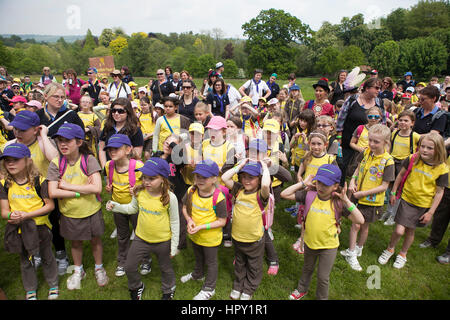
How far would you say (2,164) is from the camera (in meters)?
3.21

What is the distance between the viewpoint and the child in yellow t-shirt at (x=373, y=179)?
391 centimetres

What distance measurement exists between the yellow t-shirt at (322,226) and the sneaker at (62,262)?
3656 mm

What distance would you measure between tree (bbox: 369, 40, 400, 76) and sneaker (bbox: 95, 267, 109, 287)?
166ft

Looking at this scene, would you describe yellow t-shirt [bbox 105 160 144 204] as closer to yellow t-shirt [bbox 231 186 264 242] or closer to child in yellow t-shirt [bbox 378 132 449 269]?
yellow t-shirt [bbox 231 186 264 242]

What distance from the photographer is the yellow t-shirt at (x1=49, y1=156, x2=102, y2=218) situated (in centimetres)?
338

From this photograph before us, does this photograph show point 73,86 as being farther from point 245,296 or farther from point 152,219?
point 245,296

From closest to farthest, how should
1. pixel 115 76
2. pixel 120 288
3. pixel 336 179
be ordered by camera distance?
pixel 336 179, pixel 120 288, pixel 115 76

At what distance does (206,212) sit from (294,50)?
175 feet

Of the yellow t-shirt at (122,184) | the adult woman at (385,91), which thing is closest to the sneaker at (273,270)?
the yellow t-shirt at (122,184)

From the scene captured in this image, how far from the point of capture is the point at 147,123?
7047 mm

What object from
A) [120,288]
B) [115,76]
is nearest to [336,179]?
[120,288]
